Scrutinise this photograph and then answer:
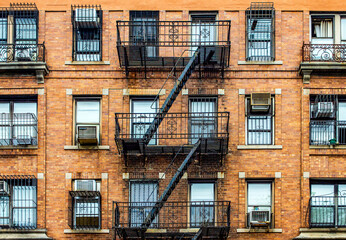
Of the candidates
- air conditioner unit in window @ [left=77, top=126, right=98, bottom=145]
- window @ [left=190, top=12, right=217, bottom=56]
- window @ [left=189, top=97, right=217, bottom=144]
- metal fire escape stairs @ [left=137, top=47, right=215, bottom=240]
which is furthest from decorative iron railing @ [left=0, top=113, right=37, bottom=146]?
window @ [left=190, top=12, right=217, bottom=56]

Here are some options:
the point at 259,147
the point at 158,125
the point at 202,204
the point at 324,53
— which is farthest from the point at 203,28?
the point at 202,204

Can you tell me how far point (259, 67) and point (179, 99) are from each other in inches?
115

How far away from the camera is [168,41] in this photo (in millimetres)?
21906

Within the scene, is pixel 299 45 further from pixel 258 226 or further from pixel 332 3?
pixel 258 226

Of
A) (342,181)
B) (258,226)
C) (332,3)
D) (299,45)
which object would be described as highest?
(332,3)

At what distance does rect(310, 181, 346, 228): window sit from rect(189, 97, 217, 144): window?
3.83 metres

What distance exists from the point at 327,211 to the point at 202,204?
4.07m

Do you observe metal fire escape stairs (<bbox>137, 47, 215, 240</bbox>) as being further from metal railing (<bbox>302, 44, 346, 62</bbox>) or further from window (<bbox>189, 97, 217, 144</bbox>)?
metal railing (<bbox>302, 44, 346, 62</bbox>)

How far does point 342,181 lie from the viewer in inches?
844

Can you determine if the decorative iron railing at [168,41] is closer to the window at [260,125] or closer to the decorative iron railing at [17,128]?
the window at [260,125]

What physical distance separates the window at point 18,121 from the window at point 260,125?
7.16 m

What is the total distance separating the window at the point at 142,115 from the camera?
2150cm

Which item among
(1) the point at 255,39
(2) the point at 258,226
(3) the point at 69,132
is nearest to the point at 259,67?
(1) the point at 255,39

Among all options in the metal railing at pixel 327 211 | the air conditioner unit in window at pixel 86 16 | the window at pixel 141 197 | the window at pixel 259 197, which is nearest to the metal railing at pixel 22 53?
the air conditioner unit in window at pixel 86 16
